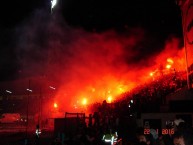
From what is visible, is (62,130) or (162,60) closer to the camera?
(62,130)

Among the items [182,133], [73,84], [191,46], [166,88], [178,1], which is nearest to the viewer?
[182,133]

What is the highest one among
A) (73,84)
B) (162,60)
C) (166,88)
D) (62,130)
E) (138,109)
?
(162,60)

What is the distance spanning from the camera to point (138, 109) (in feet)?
48.0

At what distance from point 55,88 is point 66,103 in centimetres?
242

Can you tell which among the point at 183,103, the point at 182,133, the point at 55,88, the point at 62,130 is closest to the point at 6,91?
the point at 55,88

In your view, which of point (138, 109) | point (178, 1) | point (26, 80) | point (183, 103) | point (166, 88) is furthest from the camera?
point (26, 80)

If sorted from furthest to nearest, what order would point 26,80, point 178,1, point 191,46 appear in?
point 26,80, point 178,1, point 191,46

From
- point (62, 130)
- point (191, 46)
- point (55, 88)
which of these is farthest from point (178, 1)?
point (55, 88)

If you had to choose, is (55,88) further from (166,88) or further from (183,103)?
(183,103)

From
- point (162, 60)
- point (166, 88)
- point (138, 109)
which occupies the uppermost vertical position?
point (162, 60)

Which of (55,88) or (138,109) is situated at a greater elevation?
(55,88)

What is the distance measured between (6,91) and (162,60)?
23688 millimetres

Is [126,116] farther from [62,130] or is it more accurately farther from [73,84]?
[73,84]

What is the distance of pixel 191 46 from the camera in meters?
10.6
